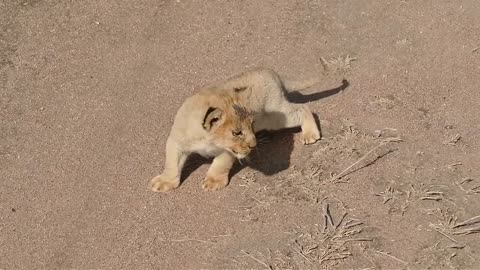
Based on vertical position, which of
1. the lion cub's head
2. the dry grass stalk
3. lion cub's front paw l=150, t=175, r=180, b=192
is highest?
Answer: the lion cub's head

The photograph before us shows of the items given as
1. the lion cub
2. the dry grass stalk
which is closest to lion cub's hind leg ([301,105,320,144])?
the lion cub

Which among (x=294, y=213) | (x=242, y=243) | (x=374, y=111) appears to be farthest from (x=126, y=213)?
(x=374, y=111)

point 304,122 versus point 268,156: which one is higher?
point 304,122

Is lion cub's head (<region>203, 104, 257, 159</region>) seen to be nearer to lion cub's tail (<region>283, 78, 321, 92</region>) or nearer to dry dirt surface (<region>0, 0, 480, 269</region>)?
dry dirt surface (<region>0, 0, 480, 269</region>)

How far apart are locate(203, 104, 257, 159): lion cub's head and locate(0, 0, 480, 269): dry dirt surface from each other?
0.56 meters

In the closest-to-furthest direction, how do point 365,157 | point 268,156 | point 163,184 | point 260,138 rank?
1. point 163,184
2. point 365,157
3. point 268,156
4. point 260,138

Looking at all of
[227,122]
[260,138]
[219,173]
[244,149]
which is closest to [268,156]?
[260,138]

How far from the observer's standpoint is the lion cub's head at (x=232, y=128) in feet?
18.4

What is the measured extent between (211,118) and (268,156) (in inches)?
45.2

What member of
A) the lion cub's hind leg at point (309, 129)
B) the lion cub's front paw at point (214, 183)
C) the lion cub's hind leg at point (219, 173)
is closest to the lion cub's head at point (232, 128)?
the lion cub's hind leg at point (219, 173)

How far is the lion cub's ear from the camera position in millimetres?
5520

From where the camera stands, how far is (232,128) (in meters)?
5.65

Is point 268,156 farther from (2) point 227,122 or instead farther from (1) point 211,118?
(1) point 211,118

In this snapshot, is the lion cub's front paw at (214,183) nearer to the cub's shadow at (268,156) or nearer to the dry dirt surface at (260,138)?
the dry dirt surface at (260,138)
